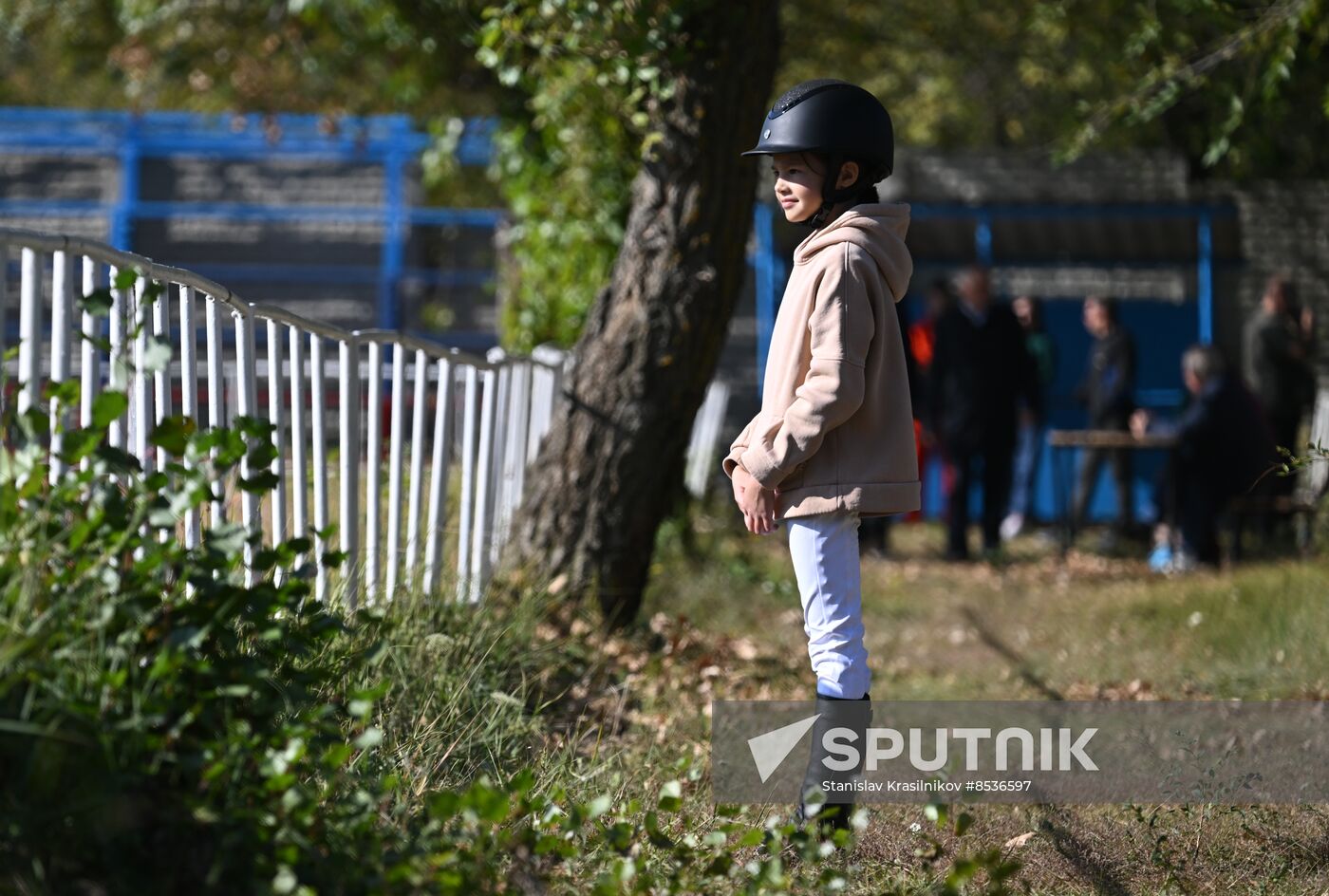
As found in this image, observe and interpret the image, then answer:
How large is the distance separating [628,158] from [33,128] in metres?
10.9

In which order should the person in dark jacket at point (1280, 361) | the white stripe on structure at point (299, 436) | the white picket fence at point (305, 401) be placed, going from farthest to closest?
the person in dark jacket at point (1280, 361)
the white stripe on structure at point (299, 436)
the white picket fence at point (305, 401)

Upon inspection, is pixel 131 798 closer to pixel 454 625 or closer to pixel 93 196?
pixel 454 625

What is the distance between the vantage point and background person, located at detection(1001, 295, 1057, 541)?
1181cm

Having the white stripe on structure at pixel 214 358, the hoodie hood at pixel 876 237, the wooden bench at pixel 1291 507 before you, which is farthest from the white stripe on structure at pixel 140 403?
the wooden bench at pixel 1291 507

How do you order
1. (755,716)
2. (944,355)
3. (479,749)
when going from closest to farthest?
(479,749) → (755,716) → (944,355)

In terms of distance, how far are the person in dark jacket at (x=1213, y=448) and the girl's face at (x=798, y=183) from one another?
20.4 feet

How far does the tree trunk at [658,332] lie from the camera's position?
19.5ft

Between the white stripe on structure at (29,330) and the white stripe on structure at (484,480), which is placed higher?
the white stripe on structure at (29,330)

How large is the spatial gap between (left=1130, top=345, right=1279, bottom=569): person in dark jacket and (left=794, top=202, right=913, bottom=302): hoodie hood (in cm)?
619

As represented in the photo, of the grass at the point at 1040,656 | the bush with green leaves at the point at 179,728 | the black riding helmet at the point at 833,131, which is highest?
the black riding helmet at the point at 833,131

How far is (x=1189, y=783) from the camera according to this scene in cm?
404

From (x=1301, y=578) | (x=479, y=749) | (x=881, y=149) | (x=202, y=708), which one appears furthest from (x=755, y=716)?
(x=1301, y=578)

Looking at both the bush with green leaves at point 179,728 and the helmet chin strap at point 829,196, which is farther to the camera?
the helmet chin strap at point 829,196

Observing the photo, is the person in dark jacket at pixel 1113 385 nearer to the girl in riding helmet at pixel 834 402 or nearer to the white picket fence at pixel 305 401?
the white picket fence at pixel 305 401
